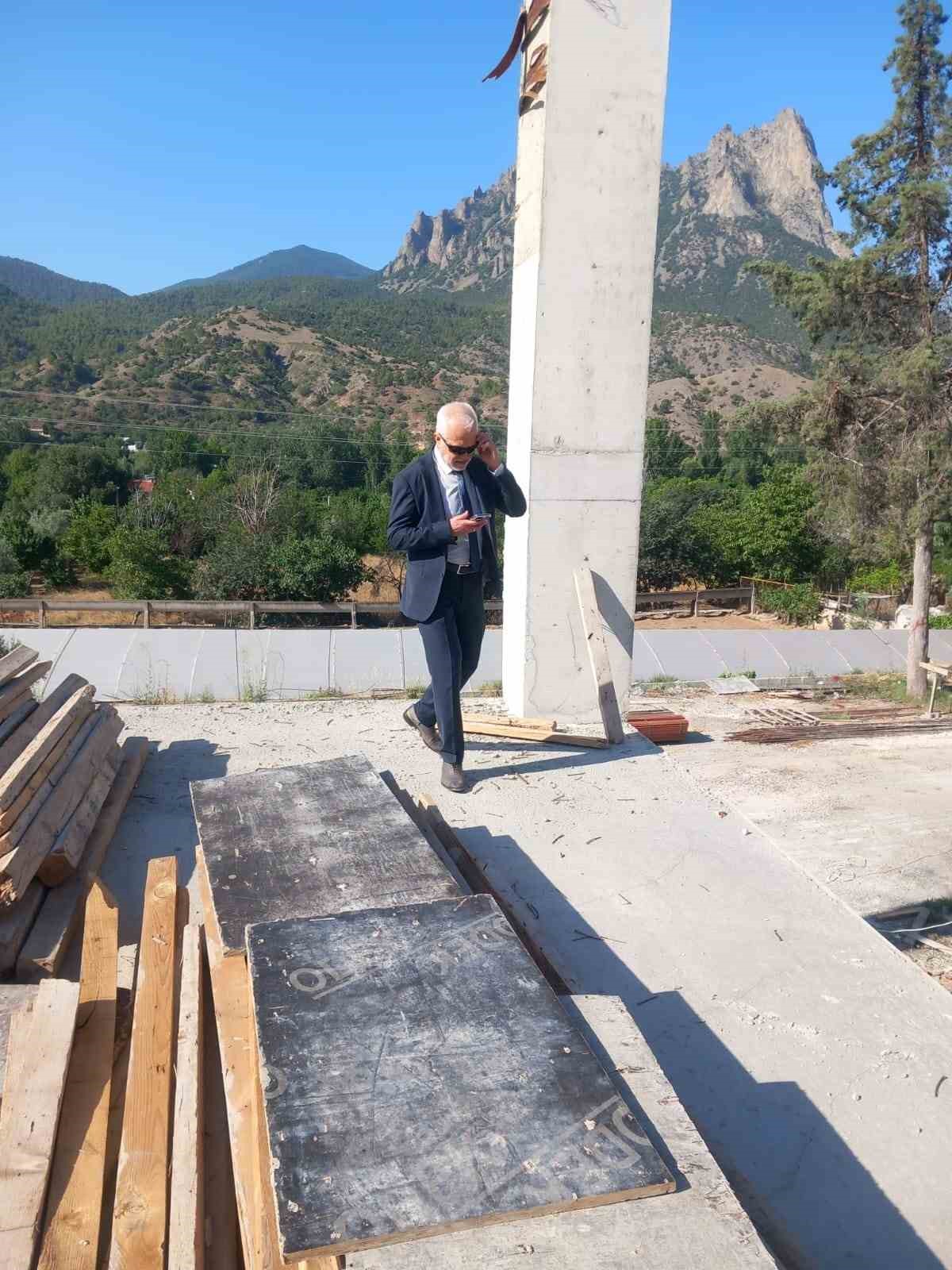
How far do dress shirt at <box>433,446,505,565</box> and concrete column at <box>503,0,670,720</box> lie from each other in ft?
3.51

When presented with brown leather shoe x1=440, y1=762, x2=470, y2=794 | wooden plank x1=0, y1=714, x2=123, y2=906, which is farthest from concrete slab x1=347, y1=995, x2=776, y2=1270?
brown leather shoe x1=440, y1=762, x2=470, y2=794

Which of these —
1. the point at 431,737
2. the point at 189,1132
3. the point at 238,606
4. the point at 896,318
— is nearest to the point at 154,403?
the point at 238,606

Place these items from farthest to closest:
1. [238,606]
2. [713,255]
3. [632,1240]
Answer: [713,255] → [238,606] → [632,1240]

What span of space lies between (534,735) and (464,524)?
155cm

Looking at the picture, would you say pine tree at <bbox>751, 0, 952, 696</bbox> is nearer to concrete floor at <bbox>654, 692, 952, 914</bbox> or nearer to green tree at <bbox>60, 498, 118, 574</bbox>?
concrete floor at <bbox>654, 692, 952, 914</bbox>

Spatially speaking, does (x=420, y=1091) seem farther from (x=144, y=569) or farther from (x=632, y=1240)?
(x=144, y=569)

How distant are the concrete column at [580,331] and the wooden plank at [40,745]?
2.46 meters

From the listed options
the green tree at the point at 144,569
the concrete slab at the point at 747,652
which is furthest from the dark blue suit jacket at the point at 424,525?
the green tree at the point at 144,569

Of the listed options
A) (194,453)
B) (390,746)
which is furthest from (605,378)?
(194,453)

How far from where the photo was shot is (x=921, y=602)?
1930cm

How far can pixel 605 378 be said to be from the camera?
5.43m

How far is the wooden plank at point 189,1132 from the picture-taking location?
1870 mm

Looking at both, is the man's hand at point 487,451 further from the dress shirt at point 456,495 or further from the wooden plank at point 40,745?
the wooden plank at point 40,745

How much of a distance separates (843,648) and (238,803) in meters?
17.0
